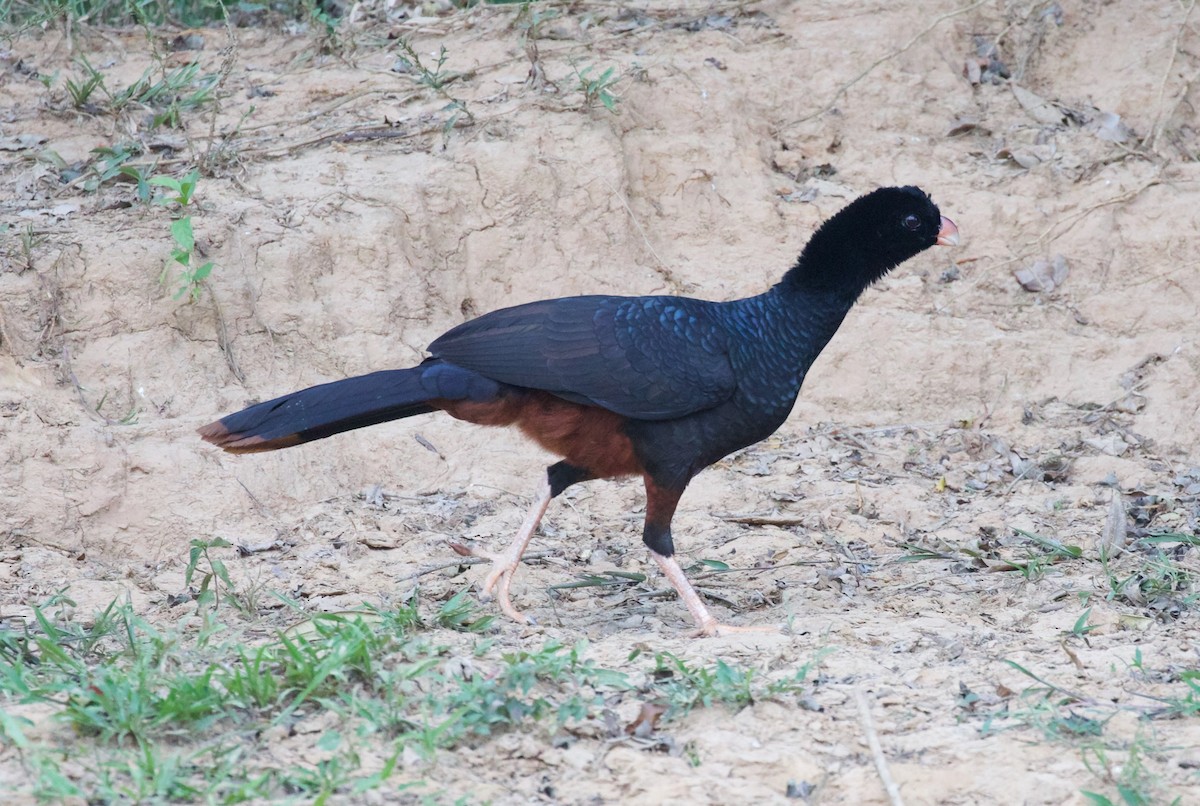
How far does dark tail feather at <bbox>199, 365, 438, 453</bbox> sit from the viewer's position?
4.61m

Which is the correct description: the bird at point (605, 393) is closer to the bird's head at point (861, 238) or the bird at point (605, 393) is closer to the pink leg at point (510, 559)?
the pink leg at point (510, 559)

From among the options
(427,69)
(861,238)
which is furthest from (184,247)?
(861,238)

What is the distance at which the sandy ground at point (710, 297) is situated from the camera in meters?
4.56

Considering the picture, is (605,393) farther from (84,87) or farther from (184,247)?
(84,87)

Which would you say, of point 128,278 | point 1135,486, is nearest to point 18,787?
point 128,278

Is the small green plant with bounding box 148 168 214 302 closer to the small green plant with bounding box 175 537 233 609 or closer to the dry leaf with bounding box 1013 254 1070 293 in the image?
the small green plant with bounding box 175 537 233 609

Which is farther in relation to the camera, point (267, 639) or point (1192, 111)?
point (1192, 111)

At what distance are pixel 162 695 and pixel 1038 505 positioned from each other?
396 cm

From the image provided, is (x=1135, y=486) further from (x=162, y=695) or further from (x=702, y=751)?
(x=162, y=695)

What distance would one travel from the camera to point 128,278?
605cm

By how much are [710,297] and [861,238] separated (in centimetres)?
180

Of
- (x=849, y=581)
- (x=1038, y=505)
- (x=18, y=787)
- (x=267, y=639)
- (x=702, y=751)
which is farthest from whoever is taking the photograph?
(x=1038, y=505)

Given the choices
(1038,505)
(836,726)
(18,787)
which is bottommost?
(1038,505)

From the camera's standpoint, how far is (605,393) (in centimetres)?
483
